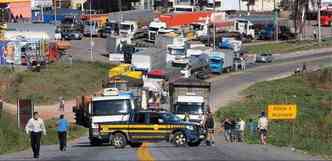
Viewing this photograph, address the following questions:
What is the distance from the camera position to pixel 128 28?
118 metres

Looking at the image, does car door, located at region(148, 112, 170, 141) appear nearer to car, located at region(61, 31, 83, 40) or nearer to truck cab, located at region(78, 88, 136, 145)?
truck cab, located at region(78, 88, 136, 145)

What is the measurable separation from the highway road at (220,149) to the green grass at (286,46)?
487 cm

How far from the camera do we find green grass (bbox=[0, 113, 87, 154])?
136 ft

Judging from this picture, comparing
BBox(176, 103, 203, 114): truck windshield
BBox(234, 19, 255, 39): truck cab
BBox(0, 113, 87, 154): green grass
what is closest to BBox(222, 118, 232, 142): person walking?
BBox(176, 103, 203, 114): truck windshield

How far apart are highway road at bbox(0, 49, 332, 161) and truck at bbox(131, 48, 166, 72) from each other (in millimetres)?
5980

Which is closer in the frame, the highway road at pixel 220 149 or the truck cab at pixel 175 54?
the highway road at pixel 220 149

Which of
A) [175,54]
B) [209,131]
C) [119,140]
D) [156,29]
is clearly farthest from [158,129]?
[156,29]

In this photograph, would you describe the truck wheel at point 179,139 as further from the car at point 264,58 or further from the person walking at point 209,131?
the car at point 264,58

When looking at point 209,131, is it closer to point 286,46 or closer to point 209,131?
point 209,131

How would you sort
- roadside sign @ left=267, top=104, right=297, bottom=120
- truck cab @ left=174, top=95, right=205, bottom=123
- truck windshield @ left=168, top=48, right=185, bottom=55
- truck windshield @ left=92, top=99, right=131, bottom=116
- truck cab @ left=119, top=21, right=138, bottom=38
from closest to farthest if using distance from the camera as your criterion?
roadside sign @ left=267, top=104, right=297, bottom=120 < truck windshield @ left=92, top=99, right=131, bottom=116 < truck cab @ left=174, top=95, right=205, bottom=123 < truck windshield @ left=168, top=48, right=185, bottom=55 < truck cab @ left=119, top=21, right=138, bottom=38

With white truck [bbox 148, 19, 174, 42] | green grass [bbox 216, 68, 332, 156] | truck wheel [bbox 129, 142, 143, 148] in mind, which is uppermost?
white truck [bbox 148, 19, 174, 42]

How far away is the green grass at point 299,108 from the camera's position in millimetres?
41438

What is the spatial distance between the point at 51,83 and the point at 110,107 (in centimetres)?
3878

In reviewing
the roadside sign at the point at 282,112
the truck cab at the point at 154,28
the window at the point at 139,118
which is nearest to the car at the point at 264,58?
the truck cab at the point at 154,28
